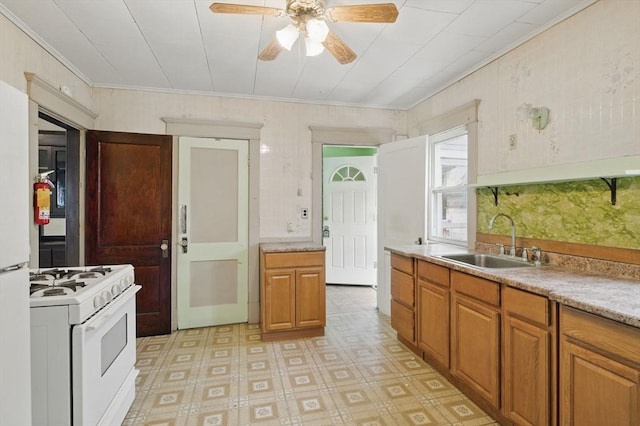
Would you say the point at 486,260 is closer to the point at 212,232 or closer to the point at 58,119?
the point at 212,232

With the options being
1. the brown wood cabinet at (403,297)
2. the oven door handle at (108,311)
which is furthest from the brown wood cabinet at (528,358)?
the oven door handle at (108,311)

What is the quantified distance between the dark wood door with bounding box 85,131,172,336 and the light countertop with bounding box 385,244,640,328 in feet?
9.22

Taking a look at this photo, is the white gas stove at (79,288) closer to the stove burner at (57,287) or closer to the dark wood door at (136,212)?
the stove burner at (57,287)

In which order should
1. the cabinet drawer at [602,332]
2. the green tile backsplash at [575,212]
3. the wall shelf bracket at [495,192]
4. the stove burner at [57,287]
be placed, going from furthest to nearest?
the wall shelf bracket at [495,192], the green tile backsplash at [575,212], the stove burner at [57,287], the cabinet drawer at [602,332]

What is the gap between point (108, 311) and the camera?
174cm

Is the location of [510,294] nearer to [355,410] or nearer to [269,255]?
[355,410]

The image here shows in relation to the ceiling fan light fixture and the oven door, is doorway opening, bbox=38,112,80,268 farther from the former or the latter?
the ceiling fan light fixture

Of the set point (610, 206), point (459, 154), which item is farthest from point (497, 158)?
point (610, 206)

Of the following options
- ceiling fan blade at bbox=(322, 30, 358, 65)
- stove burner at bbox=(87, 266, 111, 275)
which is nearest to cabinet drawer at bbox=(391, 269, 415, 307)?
ceiling fan blade at bbox=(322, 30, 358, 65)

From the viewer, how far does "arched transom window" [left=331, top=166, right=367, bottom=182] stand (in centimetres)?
543

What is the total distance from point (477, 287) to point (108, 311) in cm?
214

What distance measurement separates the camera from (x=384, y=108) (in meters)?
4.12

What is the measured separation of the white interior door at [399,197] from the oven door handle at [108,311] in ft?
8.61

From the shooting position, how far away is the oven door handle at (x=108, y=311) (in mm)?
1544
